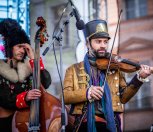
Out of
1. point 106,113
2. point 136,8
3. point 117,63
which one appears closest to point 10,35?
point 117,63

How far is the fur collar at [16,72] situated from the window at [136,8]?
138 centimetres

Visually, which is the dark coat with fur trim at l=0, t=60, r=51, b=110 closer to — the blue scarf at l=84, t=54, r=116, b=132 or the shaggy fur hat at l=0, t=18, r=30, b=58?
the shaggy fur hat at l=0, t=18, r=30, b=58

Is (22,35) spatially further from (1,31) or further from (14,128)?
(14,128)

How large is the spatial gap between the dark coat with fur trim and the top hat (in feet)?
1.87

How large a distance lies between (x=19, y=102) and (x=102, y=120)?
2.59 feet

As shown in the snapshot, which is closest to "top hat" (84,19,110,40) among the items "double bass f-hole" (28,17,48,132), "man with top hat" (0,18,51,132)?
"double bass f-hole" (28,17,48,132)

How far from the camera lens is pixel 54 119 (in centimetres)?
311

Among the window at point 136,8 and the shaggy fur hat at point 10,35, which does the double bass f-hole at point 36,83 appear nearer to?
the shaggy fur hat at point 10,35

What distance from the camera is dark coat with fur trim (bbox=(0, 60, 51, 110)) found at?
10.4ft

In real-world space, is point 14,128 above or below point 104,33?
below

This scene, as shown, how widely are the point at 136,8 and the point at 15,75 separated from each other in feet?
5.24

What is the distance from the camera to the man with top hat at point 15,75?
10.3 ft

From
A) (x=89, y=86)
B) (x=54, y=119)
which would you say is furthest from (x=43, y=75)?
(x=89, y=86)

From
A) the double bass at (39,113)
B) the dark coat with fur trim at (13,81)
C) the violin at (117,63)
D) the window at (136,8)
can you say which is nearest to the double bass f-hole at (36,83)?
the double bass at (39,113)
